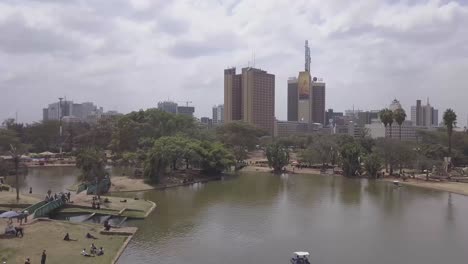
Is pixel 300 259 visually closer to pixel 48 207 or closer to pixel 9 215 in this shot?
pixel 9 215

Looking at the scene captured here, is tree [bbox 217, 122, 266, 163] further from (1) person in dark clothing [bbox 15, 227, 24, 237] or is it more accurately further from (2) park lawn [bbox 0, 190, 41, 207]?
(1) person in dark clothing [bbox 15, 227, 24, 237]

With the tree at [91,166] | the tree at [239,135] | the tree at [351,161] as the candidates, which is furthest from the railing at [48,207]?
the tree at [239,135]

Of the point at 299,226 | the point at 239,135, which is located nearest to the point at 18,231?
the point at 299,226

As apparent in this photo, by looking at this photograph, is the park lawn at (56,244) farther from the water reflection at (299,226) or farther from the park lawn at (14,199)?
the park lawn at (14,199)

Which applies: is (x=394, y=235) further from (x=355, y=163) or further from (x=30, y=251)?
(x=355, y=163)

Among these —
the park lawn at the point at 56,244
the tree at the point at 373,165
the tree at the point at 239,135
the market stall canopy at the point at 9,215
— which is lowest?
the park lawn at the point at 56,244

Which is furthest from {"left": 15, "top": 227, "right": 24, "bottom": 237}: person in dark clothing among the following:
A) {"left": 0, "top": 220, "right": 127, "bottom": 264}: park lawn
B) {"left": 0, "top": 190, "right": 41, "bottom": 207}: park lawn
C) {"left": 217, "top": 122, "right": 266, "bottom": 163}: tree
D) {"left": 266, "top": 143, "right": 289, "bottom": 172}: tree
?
{"left": 217, "top": 122, "right": 266, "bottom": 163}: tree

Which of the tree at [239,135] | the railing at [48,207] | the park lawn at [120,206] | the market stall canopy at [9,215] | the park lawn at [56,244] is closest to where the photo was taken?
the park lawn at [56,244]

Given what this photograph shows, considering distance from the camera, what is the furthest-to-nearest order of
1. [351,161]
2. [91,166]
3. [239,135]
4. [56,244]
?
Result: [239,135]
[351,161]
[91,166]
[56,244]
